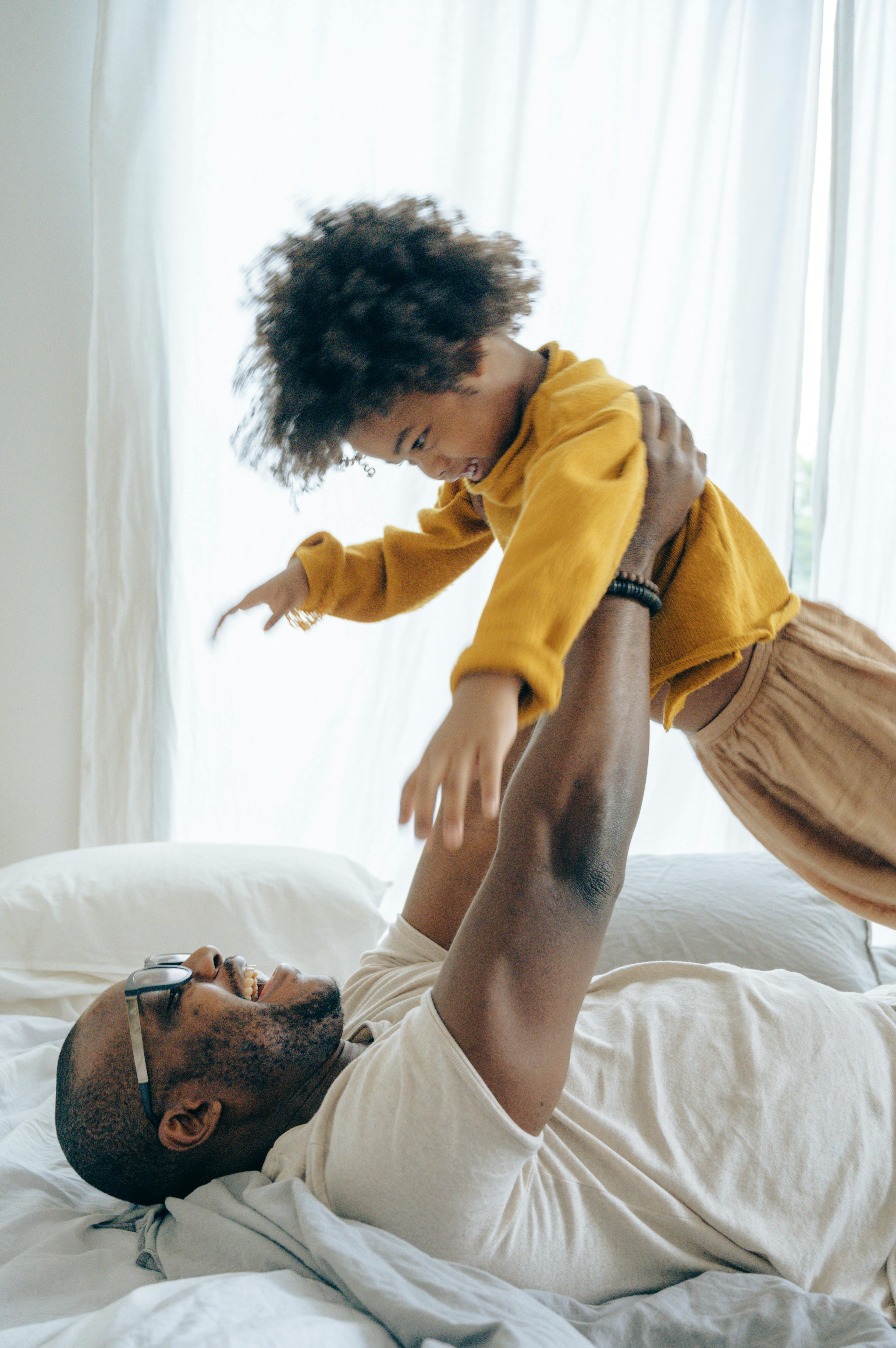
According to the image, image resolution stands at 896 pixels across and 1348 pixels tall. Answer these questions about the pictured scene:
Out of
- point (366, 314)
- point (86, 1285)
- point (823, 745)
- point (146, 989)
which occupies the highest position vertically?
point (366, 314)

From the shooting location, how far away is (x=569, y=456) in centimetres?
76

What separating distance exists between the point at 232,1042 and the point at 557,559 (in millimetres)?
626

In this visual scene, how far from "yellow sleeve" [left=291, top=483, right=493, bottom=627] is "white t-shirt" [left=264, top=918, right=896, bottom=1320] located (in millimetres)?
554

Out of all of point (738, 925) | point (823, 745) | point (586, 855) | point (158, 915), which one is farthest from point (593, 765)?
point (158, 915)

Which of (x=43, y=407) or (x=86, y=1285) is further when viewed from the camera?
(x=43, y=407)

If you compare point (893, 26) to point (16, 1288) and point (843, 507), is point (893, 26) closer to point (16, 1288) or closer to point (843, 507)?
point (843, 507)

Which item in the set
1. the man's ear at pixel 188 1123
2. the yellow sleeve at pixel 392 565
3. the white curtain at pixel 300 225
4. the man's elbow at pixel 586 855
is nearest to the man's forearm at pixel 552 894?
the man's elbow at pixel 586 855

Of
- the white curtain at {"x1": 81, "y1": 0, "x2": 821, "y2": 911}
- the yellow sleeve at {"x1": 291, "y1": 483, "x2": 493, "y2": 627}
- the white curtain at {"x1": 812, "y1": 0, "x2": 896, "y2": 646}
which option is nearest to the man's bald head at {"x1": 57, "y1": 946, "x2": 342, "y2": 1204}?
the yellow sleeve at {"x1": 291, "y1": 483, "x2": 493, "y2": 627}

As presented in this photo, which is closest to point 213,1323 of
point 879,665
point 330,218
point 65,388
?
point 879,665

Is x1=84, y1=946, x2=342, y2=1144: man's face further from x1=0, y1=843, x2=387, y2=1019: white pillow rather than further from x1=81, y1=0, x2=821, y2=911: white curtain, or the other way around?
x1=81, y1=0, x2=821, y2=911: white curtain

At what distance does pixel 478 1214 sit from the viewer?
0.76m

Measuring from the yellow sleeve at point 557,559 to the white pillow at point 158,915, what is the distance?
3.50ft

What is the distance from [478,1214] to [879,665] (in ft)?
2.20

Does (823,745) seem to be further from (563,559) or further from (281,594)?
(281,594)
